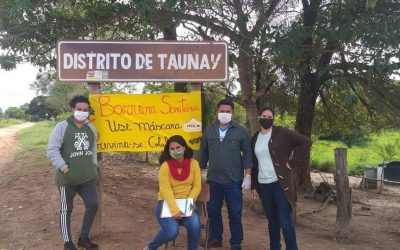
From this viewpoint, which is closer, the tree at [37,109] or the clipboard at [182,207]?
the clipboard at [182,207]

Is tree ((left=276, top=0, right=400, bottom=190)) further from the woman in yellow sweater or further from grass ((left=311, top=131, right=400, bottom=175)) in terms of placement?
grass ((left=311, top=131, right=400, bottom=175))

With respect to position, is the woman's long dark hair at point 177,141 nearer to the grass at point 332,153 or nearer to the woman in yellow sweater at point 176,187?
the woman in yellow sweater at point 176,187

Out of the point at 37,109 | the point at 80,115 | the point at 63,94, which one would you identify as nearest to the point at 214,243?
the point at 80,115

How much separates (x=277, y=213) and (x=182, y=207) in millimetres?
1119

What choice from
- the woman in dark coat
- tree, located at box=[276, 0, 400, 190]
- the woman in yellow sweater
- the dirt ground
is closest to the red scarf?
the woman in yellow sweater

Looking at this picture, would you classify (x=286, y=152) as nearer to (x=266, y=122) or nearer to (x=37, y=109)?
(x=266, y=122)

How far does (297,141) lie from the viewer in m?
5.28

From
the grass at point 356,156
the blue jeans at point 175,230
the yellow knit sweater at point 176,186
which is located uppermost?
the yellow knit sweater at point 176,186

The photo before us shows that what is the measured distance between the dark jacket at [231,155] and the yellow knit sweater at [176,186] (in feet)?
1.08

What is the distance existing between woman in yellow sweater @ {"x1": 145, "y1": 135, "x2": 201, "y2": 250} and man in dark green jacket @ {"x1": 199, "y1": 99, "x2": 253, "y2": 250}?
13.8 inches

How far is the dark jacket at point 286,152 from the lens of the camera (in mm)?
5199

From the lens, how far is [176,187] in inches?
203

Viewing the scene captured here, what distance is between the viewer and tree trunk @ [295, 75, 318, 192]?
1186 centimetres

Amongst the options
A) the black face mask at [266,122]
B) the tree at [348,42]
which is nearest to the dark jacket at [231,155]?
the black face mask at [266,122]
